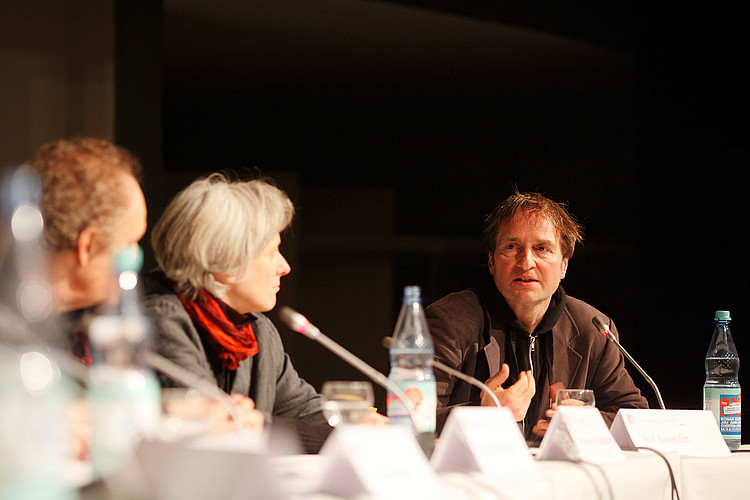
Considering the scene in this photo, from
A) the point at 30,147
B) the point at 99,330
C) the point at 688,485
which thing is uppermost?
the point at 30,147

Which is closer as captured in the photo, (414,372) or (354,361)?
(354,361)

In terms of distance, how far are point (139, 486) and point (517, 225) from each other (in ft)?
Answer: 5.83

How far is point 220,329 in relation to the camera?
1675 mm

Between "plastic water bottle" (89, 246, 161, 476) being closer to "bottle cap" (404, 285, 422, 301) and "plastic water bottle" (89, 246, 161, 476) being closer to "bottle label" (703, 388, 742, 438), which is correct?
"bottle cap" (404, 285, 422, 301)

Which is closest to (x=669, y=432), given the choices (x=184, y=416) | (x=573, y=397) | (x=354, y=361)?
(x=573, y=397)

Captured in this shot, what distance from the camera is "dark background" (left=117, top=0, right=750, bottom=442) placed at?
3004 millimetres

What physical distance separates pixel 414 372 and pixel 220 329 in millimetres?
394

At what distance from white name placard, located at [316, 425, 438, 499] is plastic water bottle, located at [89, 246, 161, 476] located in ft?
0.73

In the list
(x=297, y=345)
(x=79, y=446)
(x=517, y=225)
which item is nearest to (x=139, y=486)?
(x=79, y=446)

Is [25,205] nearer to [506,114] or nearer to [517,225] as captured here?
[517,225]

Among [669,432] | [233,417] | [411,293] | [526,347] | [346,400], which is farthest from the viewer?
[526,347]

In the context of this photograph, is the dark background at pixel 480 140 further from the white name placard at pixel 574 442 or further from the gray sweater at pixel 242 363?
the white name placard at pixel 574 442

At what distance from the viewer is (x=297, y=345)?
3.11 metres

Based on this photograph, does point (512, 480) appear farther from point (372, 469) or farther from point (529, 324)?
point (529, 324)
